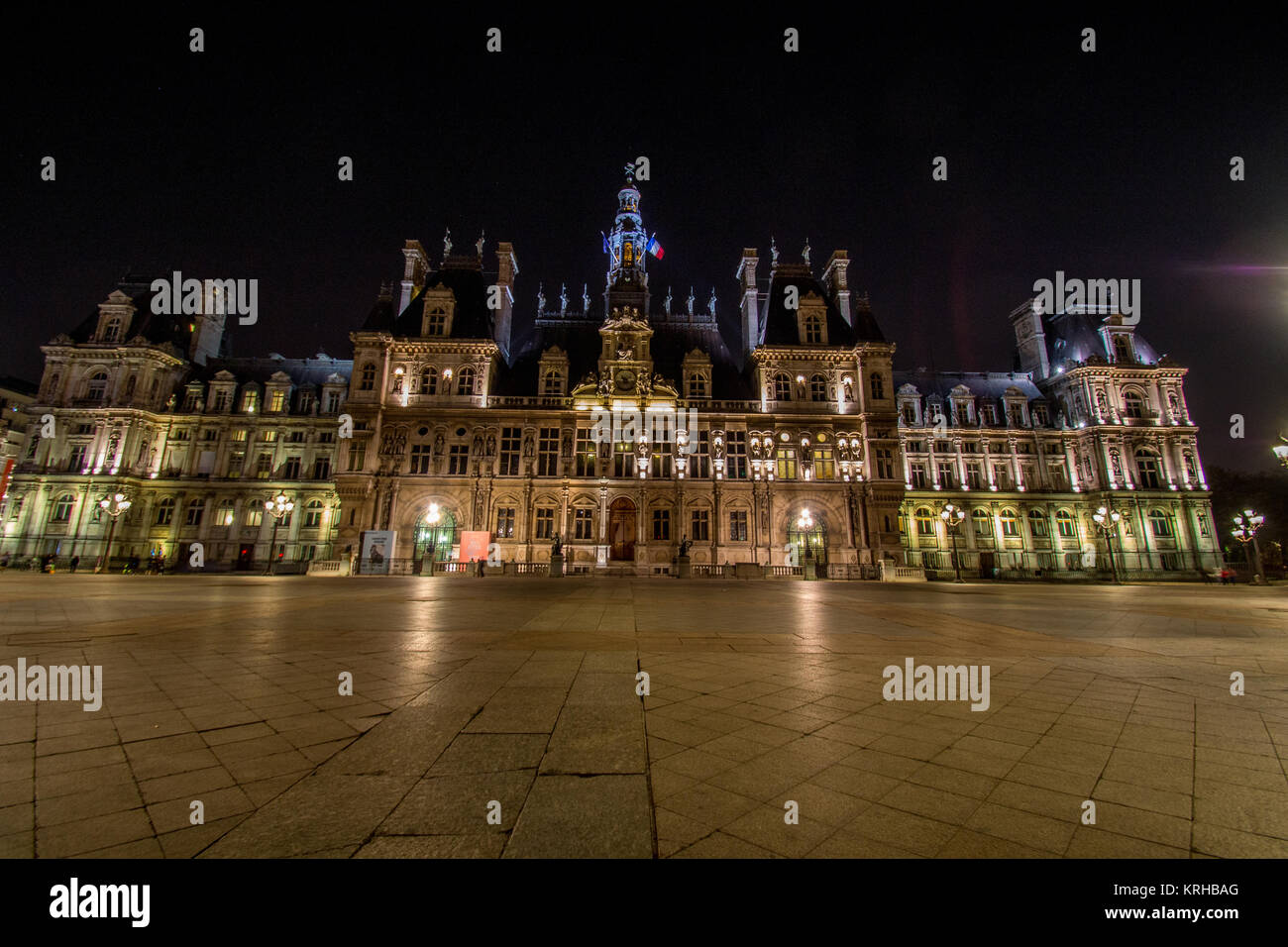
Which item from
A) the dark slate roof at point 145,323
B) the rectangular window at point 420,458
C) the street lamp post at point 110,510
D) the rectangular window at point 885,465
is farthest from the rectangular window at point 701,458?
the dark slate roof at point 145,323

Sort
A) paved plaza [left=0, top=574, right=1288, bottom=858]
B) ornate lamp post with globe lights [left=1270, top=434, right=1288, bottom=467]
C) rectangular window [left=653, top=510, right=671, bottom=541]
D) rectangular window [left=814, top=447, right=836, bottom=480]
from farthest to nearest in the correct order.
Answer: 1. rectangular window [left=814, top=447, right=836, bottom=480]
2. rectangular window [left=653, top=510, right=671, bottom=541]
3. ornate lamp post with globe lights [left=1270, top=434, right=1288, bottom=467]
4. paved plaza [left=0, top=574, right=1288, bottom=858]

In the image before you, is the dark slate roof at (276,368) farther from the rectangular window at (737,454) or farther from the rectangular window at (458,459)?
the rectangular window at (737,454)

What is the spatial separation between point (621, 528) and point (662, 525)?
2.69 m

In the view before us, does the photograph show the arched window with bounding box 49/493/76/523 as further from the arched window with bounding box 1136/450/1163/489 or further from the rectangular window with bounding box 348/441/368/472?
the arched window with bounding box 1136/450/1163/489

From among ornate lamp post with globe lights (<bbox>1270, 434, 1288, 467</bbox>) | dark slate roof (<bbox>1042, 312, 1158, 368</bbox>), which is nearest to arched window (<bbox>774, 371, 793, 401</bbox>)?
ornate lamp post with globe lights (<bbox>1270, 434, 1288, 467</bbox>)

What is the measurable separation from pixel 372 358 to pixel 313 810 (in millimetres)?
37016

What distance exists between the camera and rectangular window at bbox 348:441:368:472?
32.3 meters

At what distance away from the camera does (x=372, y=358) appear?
33.9 metres

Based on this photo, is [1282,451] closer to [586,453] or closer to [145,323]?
[586,453]

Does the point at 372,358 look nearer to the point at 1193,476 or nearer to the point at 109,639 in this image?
the point at 109,639

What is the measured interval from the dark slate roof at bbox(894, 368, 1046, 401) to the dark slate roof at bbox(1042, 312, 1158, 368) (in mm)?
3302

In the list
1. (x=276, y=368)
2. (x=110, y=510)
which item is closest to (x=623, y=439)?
(x=276, y=368)

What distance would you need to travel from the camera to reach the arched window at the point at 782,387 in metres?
35.2

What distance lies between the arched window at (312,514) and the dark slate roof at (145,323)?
18.4 metres
